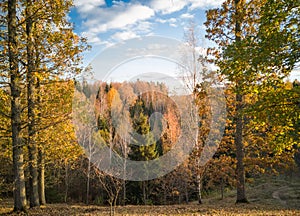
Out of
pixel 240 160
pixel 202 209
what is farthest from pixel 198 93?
pixel 202 209

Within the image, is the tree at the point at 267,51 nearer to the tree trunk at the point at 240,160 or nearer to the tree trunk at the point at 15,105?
the tree trunk at the point at 240,160

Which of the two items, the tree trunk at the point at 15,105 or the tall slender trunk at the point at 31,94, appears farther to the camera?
the tall slender trunk at the point at 31,94

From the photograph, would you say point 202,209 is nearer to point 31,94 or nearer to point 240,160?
point 240,160

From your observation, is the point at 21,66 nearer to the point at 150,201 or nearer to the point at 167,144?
the point at 167,144

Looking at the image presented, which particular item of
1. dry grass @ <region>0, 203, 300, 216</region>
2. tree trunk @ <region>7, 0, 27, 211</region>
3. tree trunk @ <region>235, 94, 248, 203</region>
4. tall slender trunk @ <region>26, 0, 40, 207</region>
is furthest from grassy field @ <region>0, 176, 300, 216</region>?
tree trunk @ <region>7, 0, 27, 211</region>

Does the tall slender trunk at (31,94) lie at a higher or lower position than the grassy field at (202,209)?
higher

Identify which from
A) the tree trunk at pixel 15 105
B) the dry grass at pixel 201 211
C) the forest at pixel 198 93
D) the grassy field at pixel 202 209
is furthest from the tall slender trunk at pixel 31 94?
the dry grass at pixel 201 211

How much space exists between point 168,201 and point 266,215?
19981mm

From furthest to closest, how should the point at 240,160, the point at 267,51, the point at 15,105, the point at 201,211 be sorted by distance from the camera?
the point at 240,160 → the point at 201,211 → the point at 15,105 → the point at 267,51

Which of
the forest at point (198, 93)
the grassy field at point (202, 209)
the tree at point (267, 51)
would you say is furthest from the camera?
the grassy field at point (202, 209)

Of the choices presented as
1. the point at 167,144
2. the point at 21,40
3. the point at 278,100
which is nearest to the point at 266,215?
the point at 278,100

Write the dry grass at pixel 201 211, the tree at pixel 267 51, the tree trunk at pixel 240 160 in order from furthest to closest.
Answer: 1. the tree trunk at pixel 240 160
2. the dry grass at pixel 201 211
3. the tree at pixel 267 51

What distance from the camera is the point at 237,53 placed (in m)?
6.46

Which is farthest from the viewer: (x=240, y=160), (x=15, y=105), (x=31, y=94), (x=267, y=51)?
(x=240, y=160)
